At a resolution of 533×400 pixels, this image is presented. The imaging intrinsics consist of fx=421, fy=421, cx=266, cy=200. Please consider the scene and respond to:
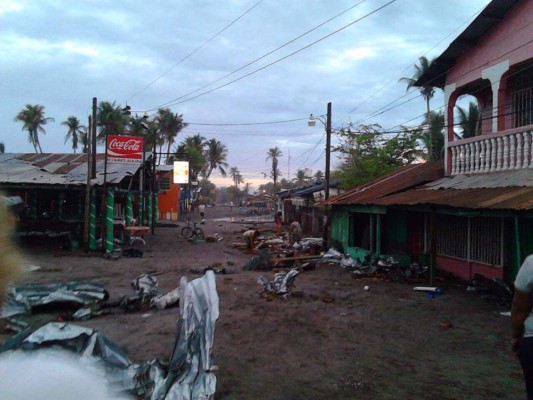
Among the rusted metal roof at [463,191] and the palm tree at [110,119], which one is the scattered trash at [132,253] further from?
the palm tree at [110,119]

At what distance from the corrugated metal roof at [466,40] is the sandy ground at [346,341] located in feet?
18.9

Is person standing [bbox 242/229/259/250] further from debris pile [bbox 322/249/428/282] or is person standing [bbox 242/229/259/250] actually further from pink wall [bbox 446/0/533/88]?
pink wall [bbox 446/0/533/88]

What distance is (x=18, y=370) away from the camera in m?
1.40

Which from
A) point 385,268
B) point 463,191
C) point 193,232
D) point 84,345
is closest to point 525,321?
point 84,345

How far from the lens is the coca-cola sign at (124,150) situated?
63.8 feet

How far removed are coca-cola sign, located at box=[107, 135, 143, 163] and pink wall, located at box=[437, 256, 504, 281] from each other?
1395cm

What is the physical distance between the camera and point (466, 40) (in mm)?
10547

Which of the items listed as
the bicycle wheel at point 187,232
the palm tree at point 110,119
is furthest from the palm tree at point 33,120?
the bicycle wheel at point 187,232

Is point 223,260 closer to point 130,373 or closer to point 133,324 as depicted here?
point 133,324

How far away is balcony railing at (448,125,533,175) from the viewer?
28.1 feet

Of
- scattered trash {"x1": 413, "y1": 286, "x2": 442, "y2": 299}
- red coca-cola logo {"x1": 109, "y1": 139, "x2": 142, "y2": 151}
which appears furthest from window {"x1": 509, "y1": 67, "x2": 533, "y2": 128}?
red coca-cola logo {"x1": 109, "y1": 139, "x2": 142, "y2": 151}

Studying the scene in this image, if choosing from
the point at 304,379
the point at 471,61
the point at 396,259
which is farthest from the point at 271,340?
the point at 471,61

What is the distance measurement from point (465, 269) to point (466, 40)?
5711 millimetres

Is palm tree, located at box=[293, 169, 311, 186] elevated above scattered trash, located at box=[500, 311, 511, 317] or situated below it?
above
